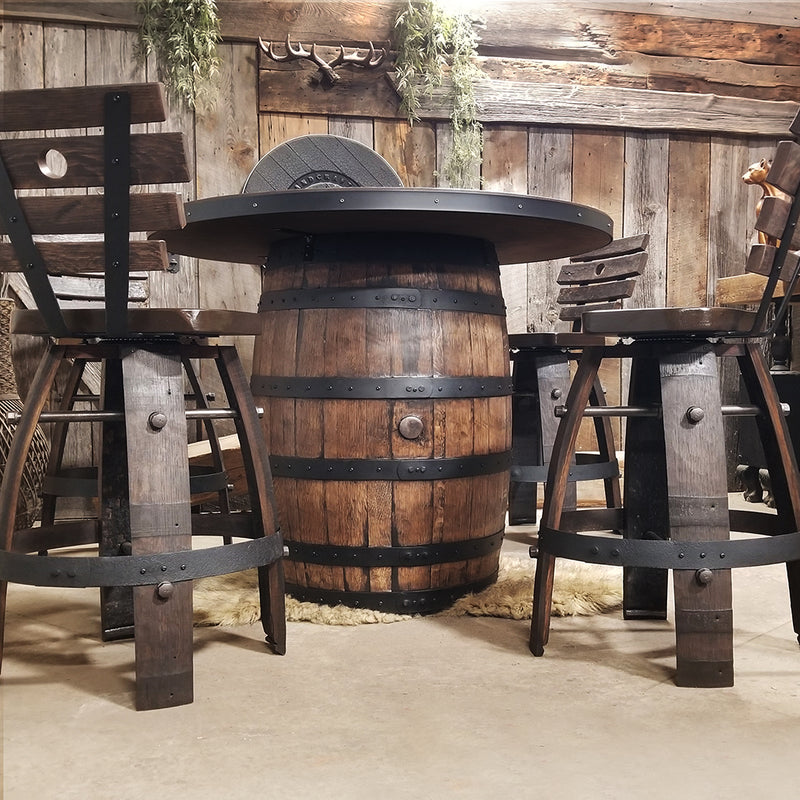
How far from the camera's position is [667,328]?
70.9 inches

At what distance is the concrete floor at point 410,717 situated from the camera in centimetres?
138

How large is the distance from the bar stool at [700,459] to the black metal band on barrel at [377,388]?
0.30 m

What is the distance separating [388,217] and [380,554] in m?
0.79

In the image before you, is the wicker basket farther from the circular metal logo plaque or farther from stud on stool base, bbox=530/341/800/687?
stud on stool base, bbox=530/341/800/687

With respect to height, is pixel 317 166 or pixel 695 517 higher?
pixel 317 166

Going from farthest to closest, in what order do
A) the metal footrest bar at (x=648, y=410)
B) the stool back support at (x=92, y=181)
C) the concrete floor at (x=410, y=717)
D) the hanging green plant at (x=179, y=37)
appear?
1. the hanging green plant at (x=179, y=37)
2. the metal footrest bar at (x=648, y=410)
3. the stool back support at (x=92, y=181)
4. the concrete floor at (x=410, y=717)

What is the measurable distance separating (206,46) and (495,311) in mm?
2067

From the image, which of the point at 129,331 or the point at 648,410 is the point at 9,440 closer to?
the point at 129,331

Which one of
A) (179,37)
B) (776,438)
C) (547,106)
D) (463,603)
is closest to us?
(776,438)

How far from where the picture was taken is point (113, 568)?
166 centimetres

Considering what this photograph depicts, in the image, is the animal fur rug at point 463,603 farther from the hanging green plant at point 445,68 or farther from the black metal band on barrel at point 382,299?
the hanging green plant at point 445,68

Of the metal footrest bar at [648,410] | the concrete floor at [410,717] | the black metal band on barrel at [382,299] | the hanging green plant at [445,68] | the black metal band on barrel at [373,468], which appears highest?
the hanging green plant at [445,68]

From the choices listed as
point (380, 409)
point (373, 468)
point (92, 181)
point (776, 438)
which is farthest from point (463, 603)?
point (92, 181)

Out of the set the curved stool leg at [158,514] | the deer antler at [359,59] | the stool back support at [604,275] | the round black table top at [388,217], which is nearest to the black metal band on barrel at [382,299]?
the round black table top at [388,217]
